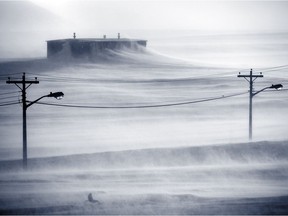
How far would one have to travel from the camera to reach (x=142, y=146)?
29594 mm

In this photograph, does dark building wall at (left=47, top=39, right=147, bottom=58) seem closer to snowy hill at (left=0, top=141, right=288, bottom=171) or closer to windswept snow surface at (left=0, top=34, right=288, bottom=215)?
windswept snow surface at (left=0, top=34, right=288, bottom=215)

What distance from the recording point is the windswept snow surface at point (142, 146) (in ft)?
55.7

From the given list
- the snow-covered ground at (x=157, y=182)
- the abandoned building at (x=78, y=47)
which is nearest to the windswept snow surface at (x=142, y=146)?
the snow-covered ground at (x=157, y=182)

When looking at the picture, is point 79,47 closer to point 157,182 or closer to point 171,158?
point 171,158

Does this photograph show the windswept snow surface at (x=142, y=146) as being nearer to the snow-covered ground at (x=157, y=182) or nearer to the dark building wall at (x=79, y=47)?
the snow-covered ground at (x=157, y=182)

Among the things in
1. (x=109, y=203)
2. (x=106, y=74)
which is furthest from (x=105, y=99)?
(x=109, y=203)

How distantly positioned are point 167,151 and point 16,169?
311 inches

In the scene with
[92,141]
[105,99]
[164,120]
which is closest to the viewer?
[92,141]

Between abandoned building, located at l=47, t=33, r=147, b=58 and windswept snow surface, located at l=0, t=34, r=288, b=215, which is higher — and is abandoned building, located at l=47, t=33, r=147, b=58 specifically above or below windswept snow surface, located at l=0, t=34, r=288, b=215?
above

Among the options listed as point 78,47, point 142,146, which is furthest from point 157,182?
point 78,47

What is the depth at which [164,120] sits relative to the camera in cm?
3791

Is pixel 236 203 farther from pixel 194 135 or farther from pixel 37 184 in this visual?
pixel 194 135

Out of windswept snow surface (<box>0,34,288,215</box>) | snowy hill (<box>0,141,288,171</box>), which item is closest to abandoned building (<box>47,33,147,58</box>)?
windswept snow surface (<box>0,34,288,215</box>)

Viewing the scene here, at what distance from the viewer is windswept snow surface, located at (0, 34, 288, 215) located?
17.0m
